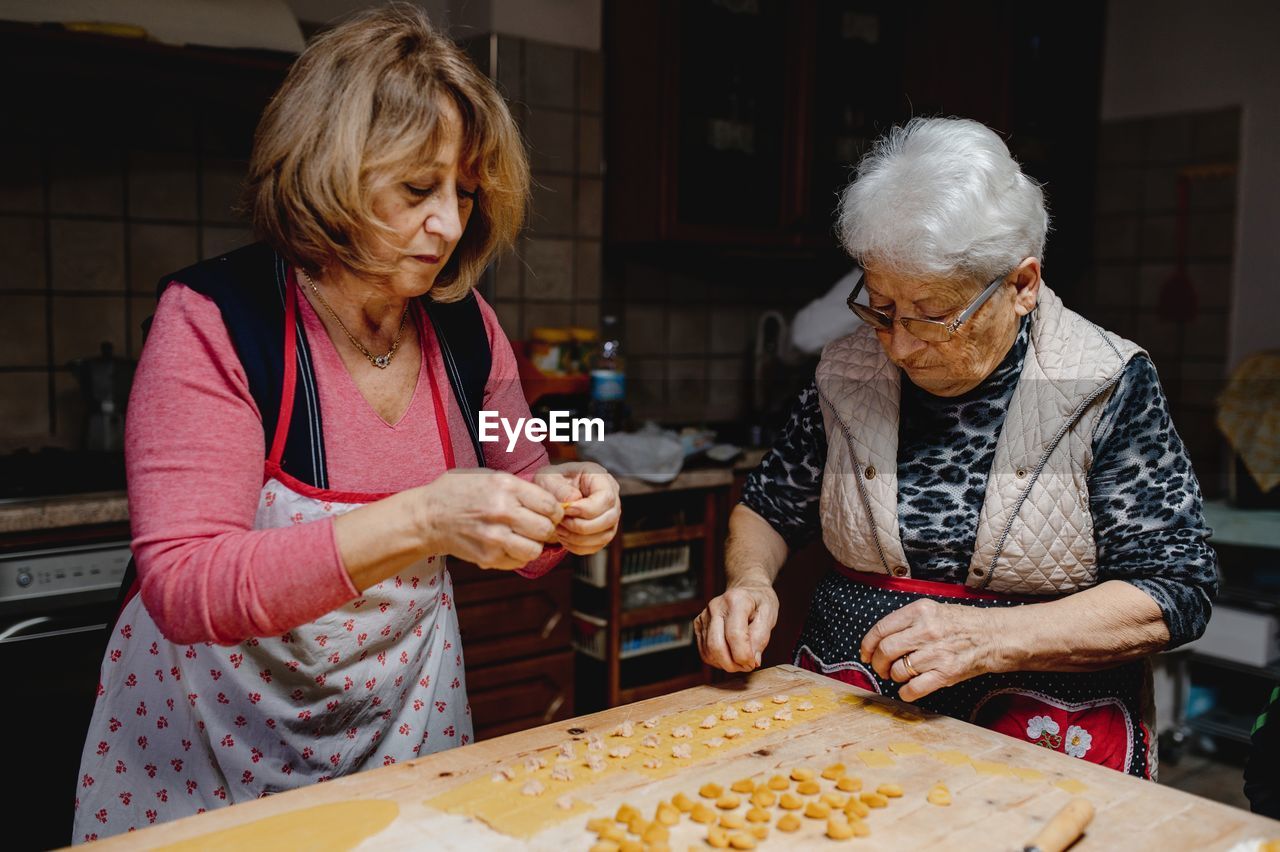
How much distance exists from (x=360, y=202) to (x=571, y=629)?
70.5 inches

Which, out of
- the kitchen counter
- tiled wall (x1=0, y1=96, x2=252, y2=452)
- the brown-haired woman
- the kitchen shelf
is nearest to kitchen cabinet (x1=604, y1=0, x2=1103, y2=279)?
the kitchen shelf

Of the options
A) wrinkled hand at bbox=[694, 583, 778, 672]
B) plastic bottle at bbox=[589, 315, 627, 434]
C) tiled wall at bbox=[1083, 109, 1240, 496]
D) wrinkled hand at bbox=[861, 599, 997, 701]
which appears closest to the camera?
wrinkled hand at bbox=[861, 599, 997, 701]

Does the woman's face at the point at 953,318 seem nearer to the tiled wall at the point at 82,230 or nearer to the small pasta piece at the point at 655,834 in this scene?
the small pasta piece at the point at 655,834

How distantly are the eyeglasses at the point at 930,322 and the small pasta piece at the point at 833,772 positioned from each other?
59 cm

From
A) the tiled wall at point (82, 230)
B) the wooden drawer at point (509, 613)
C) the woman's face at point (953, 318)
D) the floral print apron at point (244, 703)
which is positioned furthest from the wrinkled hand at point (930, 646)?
the tiled wall at point (82, 230)

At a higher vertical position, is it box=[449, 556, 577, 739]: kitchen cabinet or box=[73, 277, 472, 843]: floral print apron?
box=[73, 277, 472, 843]: floral print apron

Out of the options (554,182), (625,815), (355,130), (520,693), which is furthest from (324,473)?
(554,182)

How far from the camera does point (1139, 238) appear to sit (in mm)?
3787

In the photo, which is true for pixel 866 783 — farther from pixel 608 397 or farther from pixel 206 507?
pixel 608 397

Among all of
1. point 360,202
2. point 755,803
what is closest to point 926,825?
point 755,803

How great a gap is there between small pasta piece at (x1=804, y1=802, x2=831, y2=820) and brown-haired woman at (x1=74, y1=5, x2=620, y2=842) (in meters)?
0.38

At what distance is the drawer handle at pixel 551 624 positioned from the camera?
263cm

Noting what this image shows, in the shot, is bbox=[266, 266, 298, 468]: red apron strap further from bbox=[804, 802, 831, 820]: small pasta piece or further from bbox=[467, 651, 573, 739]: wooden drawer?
bbox=[467, 651, 573, 739]: wooden drawer

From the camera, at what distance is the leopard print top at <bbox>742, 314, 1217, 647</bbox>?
1.32 meters
